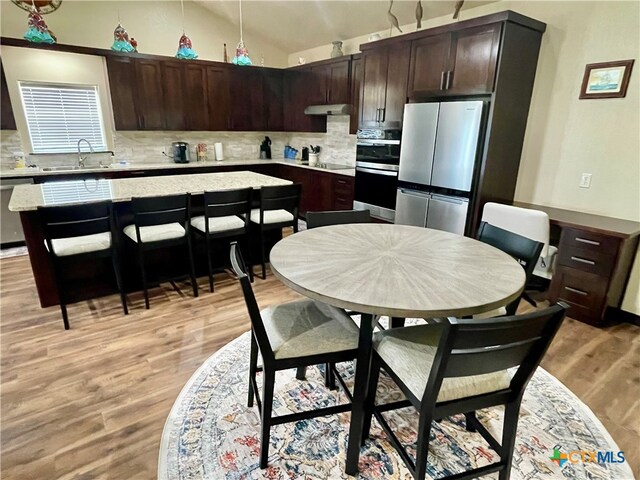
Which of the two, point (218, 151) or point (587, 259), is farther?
point (218, 151)

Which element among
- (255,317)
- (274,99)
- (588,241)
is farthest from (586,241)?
(274,99)

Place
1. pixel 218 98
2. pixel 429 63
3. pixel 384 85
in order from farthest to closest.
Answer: pixel 218 98 < pixel 384 85 < pixel 429 63

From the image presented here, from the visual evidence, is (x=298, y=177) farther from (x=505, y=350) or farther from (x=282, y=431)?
(x=505, y=350)

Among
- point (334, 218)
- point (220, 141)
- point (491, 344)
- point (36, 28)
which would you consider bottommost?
point (491, 344)

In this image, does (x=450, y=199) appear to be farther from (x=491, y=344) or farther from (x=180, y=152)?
(x=180, y=152)

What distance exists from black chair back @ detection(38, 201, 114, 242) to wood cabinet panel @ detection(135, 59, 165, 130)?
9.82 ft

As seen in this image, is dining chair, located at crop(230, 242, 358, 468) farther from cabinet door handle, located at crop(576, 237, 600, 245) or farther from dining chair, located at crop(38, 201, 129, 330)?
cabinet door handle, located at crop(576, 237, 600, 245)

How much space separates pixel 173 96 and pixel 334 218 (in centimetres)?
406

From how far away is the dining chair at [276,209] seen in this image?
329 cm

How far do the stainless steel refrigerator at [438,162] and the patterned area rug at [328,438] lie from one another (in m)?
1.77

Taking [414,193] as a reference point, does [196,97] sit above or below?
above

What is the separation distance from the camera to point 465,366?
117 cm

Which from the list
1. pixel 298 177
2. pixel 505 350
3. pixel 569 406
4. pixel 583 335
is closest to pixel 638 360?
pixel 583 335

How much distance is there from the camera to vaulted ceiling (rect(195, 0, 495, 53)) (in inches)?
158
